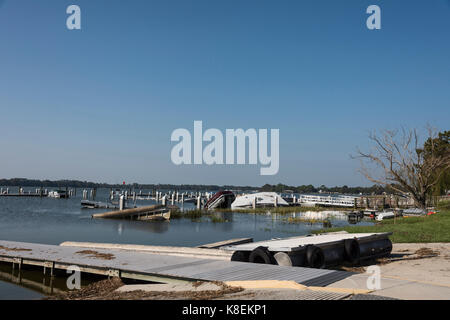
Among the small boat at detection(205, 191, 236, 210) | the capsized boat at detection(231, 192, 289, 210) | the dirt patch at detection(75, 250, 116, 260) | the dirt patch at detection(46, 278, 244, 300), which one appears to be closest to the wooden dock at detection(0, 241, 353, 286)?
the dirt patch at detection(75, 250, 116, 260)

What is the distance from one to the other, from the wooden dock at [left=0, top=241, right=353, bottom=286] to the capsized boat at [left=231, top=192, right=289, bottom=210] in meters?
55.8

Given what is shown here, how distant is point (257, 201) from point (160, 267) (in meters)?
64.6

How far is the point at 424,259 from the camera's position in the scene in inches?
562

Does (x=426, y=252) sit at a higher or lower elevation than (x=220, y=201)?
higher

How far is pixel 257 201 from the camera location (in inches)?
2923

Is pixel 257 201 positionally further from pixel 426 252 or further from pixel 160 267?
pixel 160 267

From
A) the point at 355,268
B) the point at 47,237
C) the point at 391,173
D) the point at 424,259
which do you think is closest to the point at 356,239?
the point at 355,268

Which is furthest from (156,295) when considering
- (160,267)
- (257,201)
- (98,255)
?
(257,201)

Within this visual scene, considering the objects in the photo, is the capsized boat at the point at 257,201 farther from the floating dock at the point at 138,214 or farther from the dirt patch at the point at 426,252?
the dirt patch at the point at 426,252

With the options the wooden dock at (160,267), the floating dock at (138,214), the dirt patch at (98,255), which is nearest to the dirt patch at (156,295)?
the wooden dock at (160,267)

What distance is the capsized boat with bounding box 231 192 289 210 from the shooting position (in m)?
71.2

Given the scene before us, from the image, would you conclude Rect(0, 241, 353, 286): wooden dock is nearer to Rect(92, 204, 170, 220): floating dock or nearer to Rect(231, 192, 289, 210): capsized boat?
Rect(92, 204, 170, 220): floating dock
